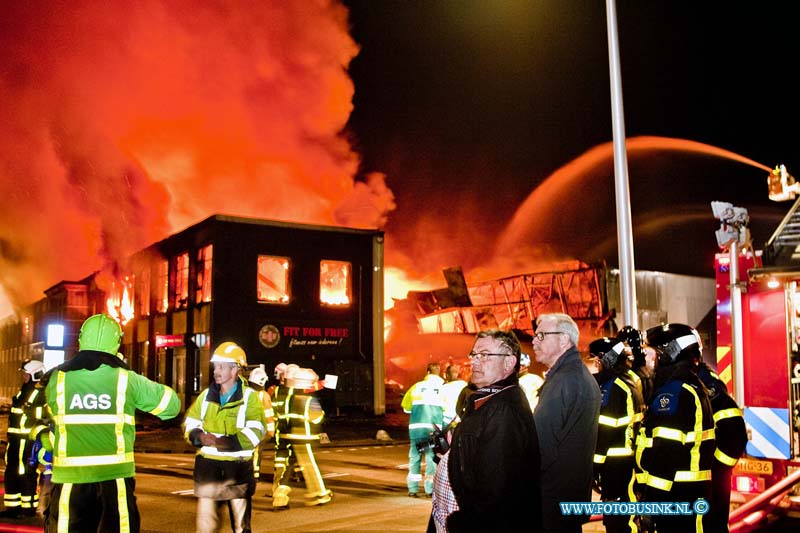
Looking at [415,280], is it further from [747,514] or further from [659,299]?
[747,514]

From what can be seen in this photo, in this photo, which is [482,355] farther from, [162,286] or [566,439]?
[162,286]

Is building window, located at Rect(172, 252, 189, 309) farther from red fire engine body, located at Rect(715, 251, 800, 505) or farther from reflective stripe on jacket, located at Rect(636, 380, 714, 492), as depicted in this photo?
reflective stripe on jacket, located at Rect(636, 380, 714, 492)

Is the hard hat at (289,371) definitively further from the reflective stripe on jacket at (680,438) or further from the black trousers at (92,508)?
the reflective stripe on jacket at (680,438)

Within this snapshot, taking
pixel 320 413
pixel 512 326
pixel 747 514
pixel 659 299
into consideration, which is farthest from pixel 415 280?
pixel 747 514

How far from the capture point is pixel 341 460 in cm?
1542

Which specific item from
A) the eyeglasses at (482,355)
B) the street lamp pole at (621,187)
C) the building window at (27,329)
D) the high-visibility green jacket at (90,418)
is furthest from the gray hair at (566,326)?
the building window at (27,329)

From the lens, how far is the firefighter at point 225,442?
611cm

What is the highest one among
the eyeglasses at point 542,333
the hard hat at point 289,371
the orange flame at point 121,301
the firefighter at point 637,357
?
the orange flame at point 121,301

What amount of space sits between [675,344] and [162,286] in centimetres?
3090

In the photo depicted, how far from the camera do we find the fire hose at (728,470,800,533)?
6.78m

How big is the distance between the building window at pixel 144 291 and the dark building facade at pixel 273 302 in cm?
90

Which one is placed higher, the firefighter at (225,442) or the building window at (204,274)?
the building window at (204,274)

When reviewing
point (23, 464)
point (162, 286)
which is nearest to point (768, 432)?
point (23, 464)

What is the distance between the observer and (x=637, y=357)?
21.0 feet
